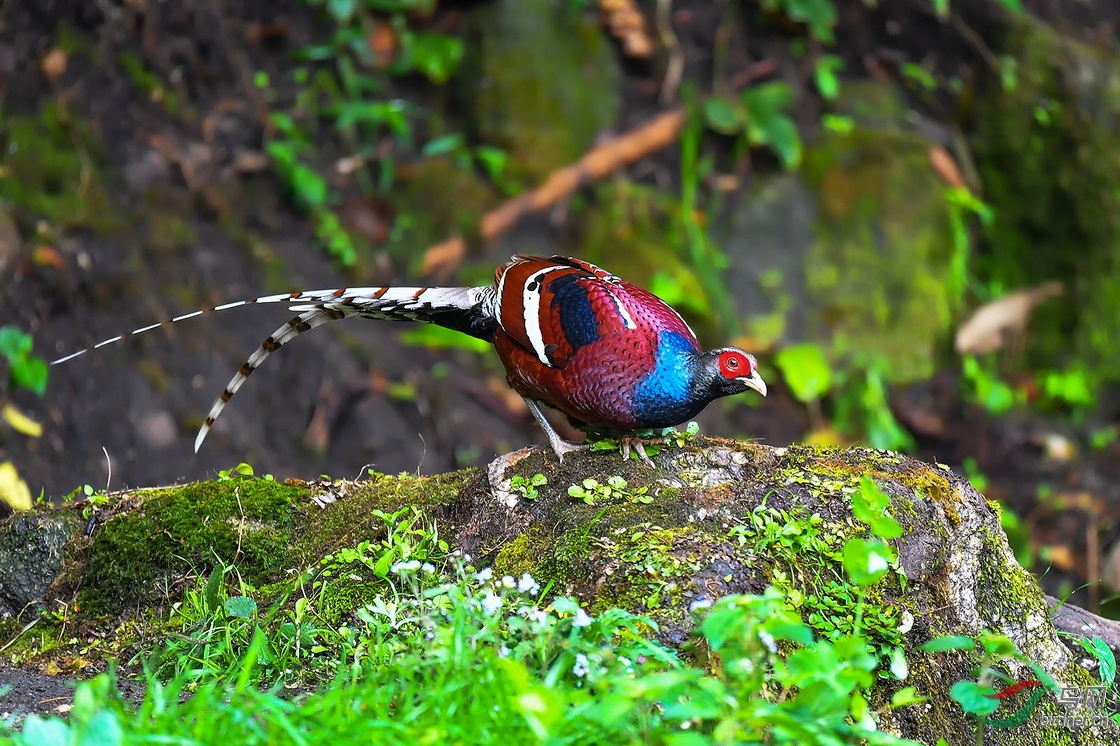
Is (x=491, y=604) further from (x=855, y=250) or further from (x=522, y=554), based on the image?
(x=855, y=250)

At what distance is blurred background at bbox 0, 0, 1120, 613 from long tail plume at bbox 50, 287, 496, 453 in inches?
97.8

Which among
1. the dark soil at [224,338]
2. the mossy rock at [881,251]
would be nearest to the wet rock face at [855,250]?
the mossy rock at [881,251]

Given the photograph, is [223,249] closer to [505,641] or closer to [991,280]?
[505,641]

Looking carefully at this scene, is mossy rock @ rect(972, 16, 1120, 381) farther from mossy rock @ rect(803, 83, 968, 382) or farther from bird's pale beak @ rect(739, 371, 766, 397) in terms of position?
bird's pale beak @ rect(739, 371, 766, 397)

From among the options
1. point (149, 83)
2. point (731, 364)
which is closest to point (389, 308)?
point (731, 364)

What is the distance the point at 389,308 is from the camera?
4391mm

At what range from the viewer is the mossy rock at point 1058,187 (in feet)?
28.9

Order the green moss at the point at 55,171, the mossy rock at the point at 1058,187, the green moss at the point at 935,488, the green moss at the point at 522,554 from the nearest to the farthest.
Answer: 1. the green moss at the point at 522,554
2. the green moss at the point at 935,488
3. the green moss at the point at 55,171
4. the mossy rock at the point at 1058,187

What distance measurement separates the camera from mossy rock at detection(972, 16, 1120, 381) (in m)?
8.82

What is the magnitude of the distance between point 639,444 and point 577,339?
449 millimetres

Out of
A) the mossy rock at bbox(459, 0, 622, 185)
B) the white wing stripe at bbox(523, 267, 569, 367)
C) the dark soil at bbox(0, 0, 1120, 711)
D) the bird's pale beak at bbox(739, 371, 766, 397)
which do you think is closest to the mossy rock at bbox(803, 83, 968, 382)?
the dark soil at bbox(0, 0, 1120, 711)

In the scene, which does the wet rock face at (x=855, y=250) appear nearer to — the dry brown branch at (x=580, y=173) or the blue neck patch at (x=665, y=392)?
the dry brown branch at (x=580, y=173)

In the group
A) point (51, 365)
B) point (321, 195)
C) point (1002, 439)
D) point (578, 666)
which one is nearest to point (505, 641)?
point (578, 666)

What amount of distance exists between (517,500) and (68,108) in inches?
197
